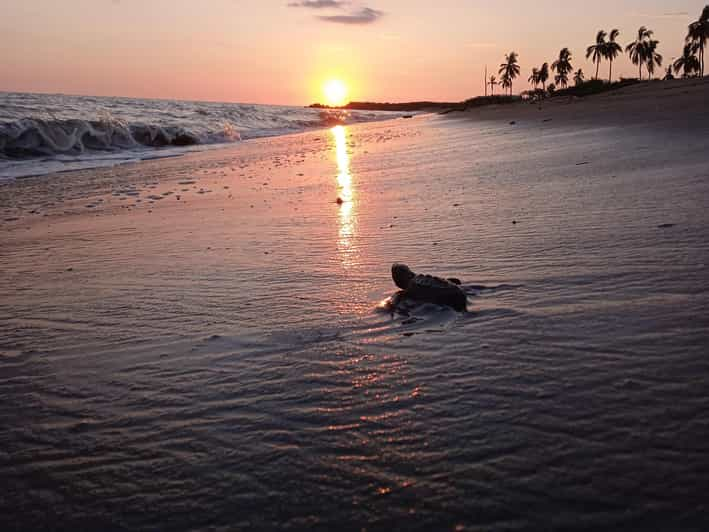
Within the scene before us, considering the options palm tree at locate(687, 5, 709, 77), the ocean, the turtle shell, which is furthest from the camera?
palm tree at locate(687, 5, 709, 77)

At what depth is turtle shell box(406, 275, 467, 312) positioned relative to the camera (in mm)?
2318

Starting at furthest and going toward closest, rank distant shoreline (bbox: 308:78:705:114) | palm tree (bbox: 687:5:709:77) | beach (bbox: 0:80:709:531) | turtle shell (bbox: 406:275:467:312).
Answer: palm tree (bbox: 687:5:709:77)
distant shoreline (bbox: 308:78:705:114)
turtle shell (bbox: 406:275:467:312)
beach (bbox: 0:80:709:531)

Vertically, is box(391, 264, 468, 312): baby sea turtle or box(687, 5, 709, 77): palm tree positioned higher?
box(687, 5, 709, 77): palm tree

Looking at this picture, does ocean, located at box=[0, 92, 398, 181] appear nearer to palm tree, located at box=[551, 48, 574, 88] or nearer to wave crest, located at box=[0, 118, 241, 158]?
wave crest, located at box=[0, 118, 241, 158]

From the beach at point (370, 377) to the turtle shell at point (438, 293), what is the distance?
60mm

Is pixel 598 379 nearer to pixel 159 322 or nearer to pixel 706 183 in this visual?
pixel 159 322

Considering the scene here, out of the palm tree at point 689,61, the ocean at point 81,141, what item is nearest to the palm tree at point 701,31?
the palm tree at point 689,61

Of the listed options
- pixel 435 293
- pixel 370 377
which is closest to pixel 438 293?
pixel 435 293

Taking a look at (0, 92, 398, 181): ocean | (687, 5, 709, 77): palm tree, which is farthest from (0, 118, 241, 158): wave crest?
(687, 5, 709, 77): palm tree

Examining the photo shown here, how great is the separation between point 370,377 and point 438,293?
68cm

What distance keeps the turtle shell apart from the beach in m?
0.06

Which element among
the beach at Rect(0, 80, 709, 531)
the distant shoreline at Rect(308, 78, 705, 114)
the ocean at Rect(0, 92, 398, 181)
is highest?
the distant shoreline at Rect(308, 78, 705, 114)

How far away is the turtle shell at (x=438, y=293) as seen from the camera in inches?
91.3

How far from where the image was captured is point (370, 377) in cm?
177
